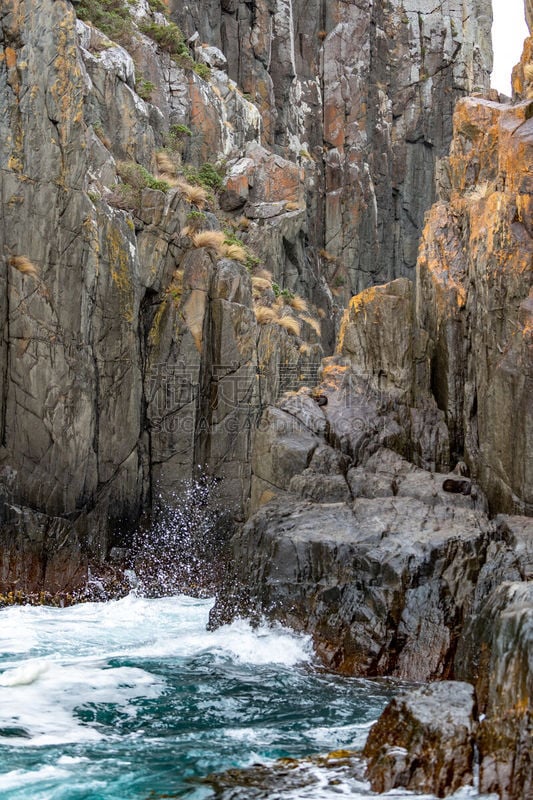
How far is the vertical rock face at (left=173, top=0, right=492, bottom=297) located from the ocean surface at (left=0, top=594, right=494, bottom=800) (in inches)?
1379

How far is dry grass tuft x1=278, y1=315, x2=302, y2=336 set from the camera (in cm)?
3102

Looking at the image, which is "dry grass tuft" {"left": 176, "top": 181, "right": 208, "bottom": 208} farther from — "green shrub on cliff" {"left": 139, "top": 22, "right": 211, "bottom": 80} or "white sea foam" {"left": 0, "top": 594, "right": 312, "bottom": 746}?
"white sea foam" {"left": 0, "top": 594, "right": 312, "bottom": 746}

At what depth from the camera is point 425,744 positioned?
7.91 m

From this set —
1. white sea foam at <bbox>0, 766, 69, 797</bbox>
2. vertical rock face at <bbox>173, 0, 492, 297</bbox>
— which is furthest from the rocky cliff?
white sea foam at <bbox>0, 766, 69, 797</bbox>

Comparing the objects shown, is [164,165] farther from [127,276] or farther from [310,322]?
[310,322]

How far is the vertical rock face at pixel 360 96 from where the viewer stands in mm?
45500

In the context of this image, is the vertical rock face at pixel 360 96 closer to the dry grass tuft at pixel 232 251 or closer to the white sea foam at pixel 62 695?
the dry grass tuft at pixel 232 251

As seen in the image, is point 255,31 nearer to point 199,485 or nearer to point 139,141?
point 139,141

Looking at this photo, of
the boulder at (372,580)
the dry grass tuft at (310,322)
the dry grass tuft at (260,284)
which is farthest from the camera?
the dry grass tuft at (310,322)

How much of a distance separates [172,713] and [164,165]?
923 inches

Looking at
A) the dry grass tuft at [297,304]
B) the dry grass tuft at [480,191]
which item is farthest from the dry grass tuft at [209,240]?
the dry grass tuft at [480,191]

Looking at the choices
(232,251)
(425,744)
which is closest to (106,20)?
(232,251)

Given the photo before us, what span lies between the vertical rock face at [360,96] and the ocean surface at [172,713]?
35032 mm

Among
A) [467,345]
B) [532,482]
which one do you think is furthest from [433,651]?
[467,345]
